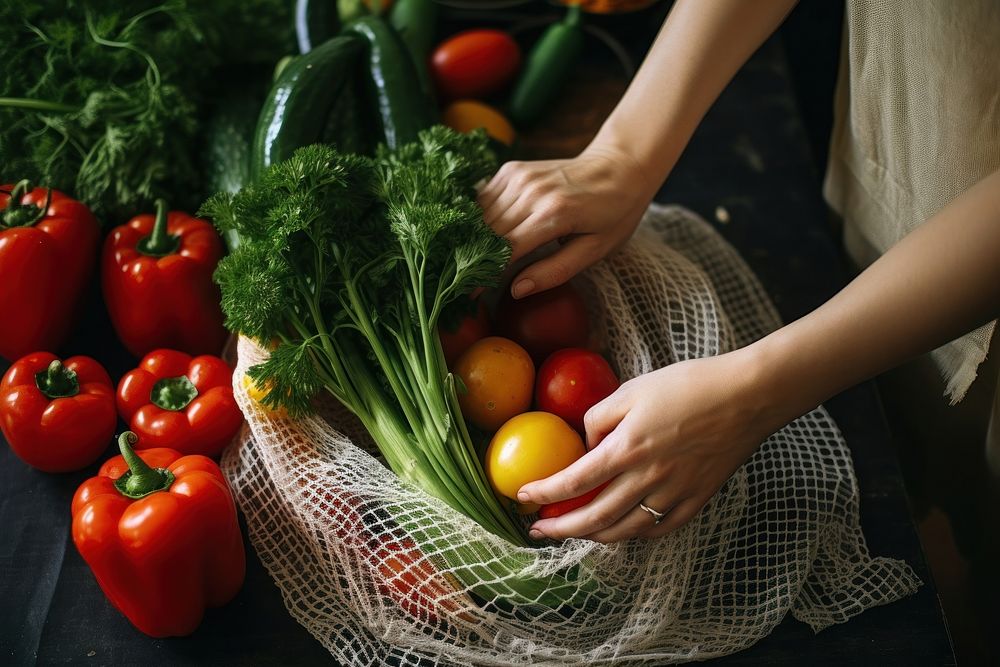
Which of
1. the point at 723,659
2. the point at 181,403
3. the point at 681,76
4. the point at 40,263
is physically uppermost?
the point at 681,76

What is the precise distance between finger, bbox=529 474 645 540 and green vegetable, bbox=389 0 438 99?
78 cm

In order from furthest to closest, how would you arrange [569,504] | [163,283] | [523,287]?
[163,283], [523,287], [569,504]

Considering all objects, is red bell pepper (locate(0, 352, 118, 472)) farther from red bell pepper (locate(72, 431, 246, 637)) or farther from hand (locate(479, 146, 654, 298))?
hand (locate(479, 146, 654, 298))

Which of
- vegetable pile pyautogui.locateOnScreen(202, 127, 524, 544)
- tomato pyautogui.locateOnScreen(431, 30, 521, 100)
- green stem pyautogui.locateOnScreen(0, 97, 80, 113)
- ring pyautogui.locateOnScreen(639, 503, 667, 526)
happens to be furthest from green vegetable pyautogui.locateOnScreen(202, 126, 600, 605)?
tomato pyautogui.locateOnScreen(431, 30, 521, 100)

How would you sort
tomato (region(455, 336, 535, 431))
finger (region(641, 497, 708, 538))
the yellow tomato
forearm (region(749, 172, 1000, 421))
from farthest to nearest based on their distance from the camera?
1. the yellow tomato
2. tomato (region(455, 336, 535, 431))
3. finger (region(641, 497, 708, 538))
4. forearm (region(749, 172, 1000, 421))

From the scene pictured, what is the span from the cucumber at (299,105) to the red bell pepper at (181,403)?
0.25 metres

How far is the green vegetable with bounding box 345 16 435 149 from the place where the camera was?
116 cm

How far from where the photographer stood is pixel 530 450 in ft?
2.72

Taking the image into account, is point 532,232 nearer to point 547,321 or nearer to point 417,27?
point 547,321

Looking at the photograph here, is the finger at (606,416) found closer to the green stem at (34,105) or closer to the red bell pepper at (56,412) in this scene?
the red bell pepper at (56,412)

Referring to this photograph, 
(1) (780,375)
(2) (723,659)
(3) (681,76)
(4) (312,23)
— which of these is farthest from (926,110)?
(4) (312,23)

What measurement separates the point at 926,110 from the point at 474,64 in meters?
0.66

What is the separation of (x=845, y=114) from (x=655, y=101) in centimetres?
31

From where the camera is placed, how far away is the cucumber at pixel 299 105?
41.9 inches
